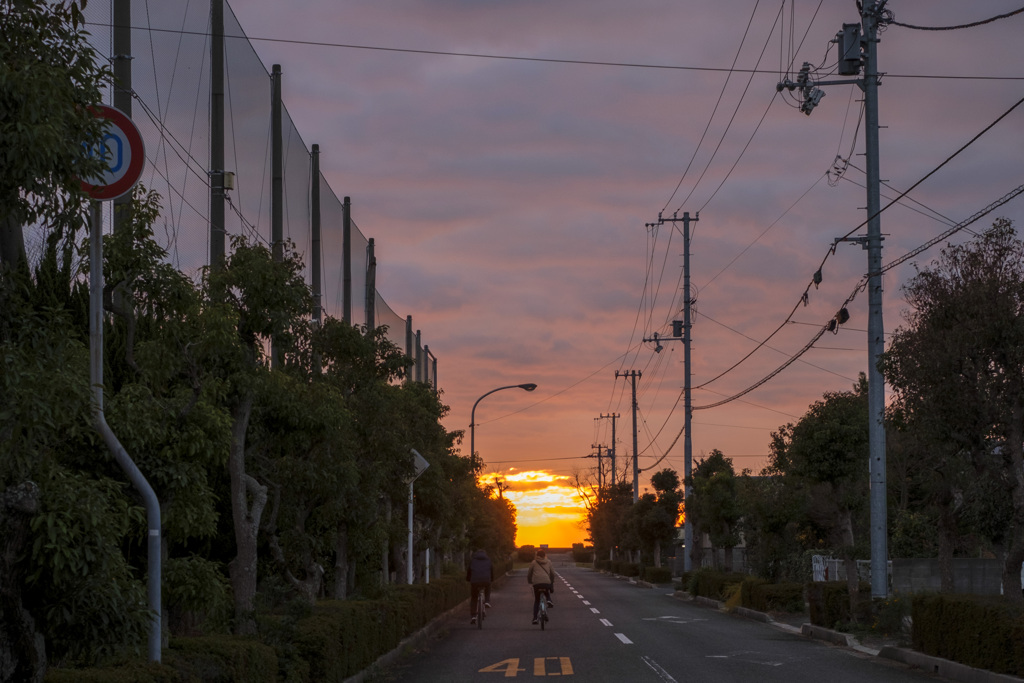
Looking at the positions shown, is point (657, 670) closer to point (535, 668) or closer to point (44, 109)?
point (535, 668)

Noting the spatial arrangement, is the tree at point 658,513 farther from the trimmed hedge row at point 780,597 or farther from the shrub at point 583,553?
the shrub at point 583,553

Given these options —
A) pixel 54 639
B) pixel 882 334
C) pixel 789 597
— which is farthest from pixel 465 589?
pixel 54 639

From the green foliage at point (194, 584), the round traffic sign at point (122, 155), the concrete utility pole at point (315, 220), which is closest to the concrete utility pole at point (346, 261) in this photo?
the concrete utility pole at point (315, 220)

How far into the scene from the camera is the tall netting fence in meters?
16.3

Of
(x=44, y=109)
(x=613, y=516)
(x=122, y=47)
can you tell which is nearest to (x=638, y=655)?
(x=122, y=47)

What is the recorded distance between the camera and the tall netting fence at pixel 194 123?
16.3 m

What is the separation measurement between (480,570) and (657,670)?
1245 centimetres

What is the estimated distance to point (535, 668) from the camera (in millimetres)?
16531

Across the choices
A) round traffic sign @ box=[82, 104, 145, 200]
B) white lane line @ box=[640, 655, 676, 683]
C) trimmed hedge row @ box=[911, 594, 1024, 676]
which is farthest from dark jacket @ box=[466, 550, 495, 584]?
round traffic sign @ box=[82, 104, 145, 200]

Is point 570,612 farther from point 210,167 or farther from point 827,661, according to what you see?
point 210,167

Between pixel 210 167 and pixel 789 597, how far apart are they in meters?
19.9

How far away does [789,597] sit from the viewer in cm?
2992

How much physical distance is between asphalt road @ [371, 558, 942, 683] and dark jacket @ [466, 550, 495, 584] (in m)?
1.24

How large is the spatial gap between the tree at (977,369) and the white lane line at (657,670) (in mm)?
4804
